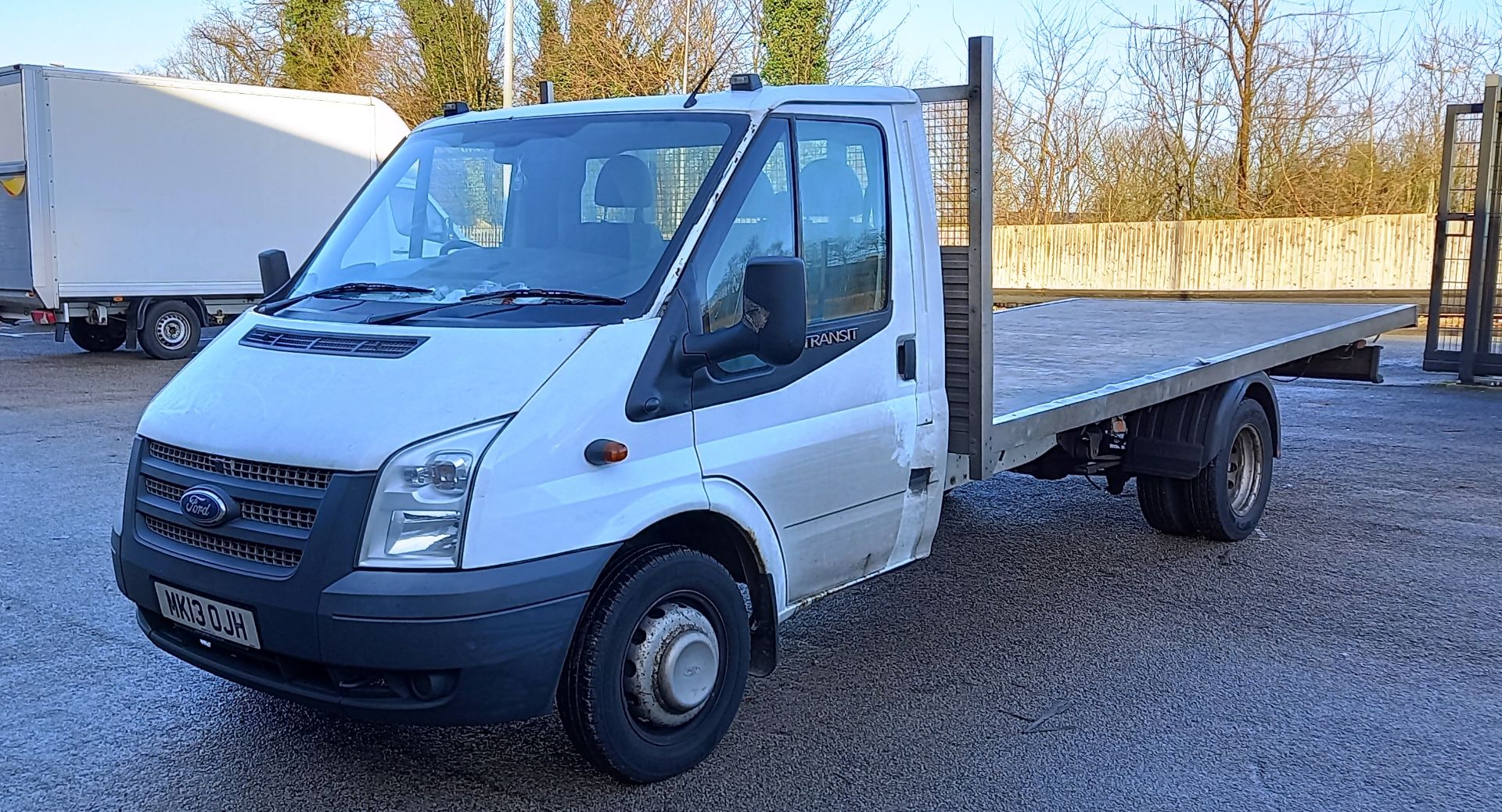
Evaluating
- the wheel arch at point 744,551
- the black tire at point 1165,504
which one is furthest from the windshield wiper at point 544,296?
the black tire at point 1165,504

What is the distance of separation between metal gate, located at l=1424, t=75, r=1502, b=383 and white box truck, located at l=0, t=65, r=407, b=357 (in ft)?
46.0

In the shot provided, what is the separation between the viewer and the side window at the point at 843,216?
14.9 feet

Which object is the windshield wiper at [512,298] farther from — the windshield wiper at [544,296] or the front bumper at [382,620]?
the front bumper at [382,620]

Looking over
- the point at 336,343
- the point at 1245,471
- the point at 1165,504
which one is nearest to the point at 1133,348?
the point at 1245,471

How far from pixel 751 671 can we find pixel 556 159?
200 centimetres

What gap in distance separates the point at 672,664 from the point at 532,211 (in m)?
1.71

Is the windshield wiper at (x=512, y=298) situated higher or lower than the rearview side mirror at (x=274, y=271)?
lower

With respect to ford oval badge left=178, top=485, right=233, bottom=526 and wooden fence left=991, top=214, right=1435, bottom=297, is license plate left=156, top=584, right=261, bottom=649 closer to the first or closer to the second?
ford oval badge left=178, top=485, right=233, bottom=526

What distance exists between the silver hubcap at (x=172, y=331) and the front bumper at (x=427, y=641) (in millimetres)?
14315

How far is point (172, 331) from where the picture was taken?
1694 centimetres

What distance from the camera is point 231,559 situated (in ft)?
12.3

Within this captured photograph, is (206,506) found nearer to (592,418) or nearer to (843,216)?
(592,418)

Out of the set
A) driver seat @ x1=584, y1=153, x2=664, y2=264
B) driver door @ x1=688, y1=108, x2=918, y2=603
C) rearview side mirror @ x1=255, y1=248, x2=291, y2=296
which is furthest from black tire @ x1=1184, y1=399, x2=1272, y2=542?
rearview side mirror @ x1=255, y1=248, x2=291, y2=296

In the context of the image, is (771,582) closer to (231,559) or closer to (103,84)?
(231,559)
